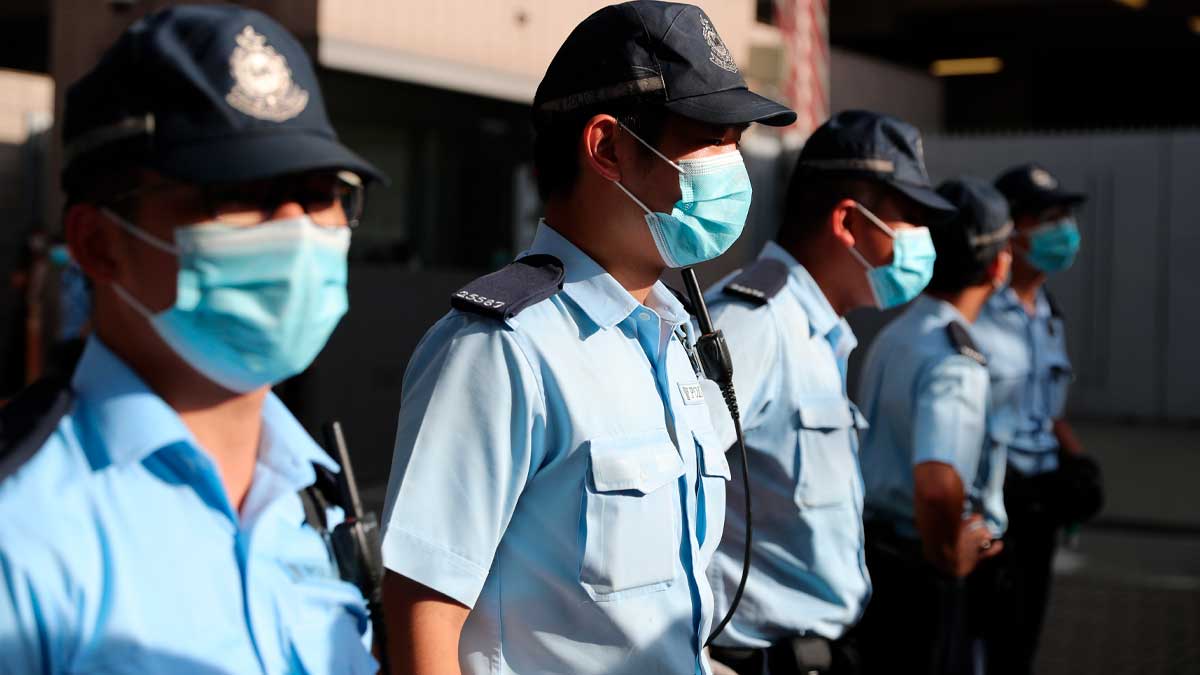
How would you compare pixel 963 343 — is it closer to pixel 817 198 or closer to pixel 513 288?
pixel 817 198

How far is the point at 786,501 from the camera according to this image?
287 cm

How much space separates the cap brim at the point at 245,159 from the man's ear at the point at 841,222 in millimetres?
2017

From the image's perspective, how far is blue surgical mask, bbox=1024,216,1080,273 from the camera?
18.6 ft

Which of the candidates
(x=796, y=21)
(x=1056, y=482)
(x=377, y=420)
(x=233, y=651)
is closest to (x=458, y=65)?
(x=377, y=420)

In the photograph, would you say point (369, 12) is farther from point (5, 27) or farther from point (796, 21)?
point (5, 27)

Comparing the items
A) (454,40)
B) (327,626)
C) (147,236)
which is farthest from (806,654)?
(454,40)

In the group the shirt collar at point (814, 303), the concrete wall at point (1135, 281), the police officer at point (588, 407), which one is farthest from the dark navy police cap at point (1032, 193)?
the concrete wall at point (1135, 281)

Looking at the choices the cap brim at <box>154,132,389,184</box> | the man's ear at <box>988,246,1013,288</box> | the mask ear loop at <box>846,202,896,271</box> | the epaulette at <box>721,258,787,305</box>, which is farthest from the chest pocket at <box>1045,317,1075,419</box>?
the cap brim at <box>154,132,389,184</box>

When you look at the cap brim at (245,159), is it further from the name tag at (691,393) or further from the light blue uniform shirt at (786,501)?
the light blue uniform shirt at (786,501)

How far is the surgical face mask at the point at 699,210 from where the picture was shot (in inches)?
89.0

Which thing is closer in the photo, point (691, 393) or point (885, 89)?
point (691, 393)

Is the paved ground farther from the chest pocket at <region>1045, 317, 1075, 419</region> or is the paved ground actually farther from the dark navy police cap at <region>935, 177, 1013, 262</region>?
the dark navy police cap at <region>935, 177, 1013, 262</region>

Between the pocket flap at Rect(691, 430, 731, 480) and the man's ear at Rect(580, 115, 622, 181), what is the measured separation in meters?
0.44

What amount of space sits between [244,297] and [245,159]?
171 millimetres
